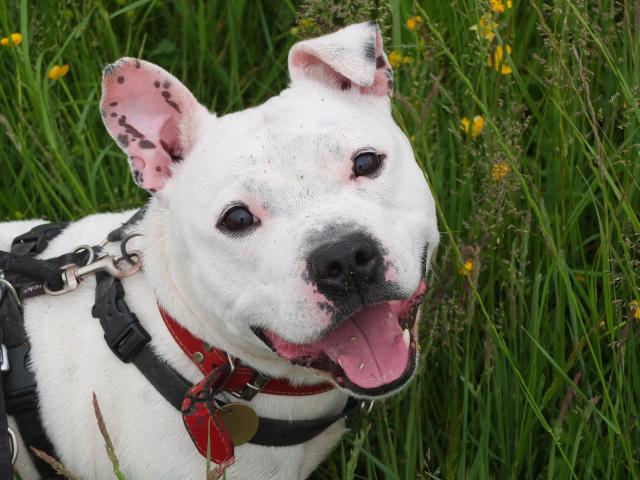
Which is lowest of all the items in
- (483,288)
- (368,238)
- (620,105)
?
(483,288)

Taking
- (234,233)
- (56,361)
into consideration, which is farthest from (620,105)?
(56,361)

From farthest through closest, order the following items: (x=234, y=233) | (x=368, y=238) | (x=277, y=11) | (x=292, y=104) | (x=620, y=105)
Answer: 1. (x=277, y=11)
2. (x=620, y=105)
3. (x=292, y=104)
4. (x=234, y=233)
5. (x=368, y=238)

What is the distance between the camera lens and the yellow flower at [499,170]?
2941 mm

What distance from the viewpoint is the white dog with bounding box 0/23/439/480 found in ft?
8.05

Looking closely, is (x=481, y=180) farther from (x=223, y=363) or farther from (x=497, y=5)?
(x=223, y=363)

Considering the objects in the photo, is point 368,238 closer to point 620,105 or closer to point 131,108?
point 131,108

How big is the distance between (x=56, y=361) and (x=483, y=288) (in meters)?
1.64

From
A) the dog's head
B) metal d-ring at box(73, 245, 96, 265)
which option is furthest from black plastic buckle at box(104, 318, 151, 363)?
metal d-ring at box(73, 245, 96, 265)

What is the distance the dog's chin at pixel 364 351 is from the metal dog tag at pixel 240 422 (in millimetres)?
234

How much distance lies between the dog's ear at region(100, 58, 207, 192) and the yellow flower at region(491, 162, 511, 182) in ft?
3.24

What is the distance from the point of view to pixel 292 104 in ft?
9.00

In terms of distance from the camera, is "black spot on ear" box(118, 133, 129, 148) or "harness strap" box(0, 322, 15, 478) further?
"black spot on ear" box(118, 133, 129, 148)

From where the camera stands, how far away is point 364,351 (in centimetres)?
254

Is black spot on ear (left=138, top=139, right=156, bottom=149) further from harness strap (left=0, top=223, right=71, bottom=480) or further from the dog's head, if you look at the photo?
harness strap (left=0, top=223, right=71, bottom=480)
